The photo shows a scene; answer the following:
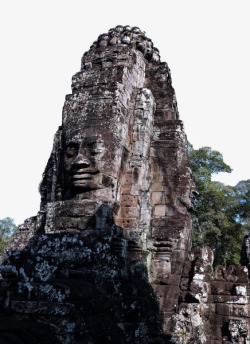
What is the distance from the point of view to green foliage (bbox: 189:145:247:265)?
21.0 metres

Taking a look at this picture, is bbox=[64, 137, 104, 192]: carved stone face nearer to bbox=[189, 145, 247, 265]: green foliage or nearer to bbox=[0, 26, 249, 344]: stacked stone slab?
bbox=[0, 26, 249, 344]: stacked stone slab

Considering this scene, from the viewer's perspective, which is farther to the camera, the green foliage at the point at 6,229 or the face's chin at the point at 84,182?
the green foliage at the point at 6,229

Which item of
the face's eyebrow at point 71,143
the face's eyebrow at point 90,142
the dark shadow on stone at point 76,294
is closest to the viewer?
the dark shadow on stone at point 76,294

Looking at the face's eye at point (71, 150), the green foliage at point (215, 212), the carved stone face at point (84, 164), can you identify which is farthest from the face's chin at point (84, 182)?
the green foliage at point (215, 212)

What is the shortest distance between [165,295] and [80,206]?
6.97 ft

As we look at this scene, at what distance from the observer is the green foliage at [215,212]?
21.0m

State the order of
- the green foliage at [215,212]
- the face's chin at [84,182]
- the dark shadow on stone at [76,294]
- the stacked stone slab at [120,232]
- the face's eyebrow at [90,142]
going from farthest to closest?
the green foliage at [215,212]
the face's eyebrow at [90,142]
the face's chin at [84,182]
the stacked stone slab at [120,232]
the dark shadow on stone at [76,294]

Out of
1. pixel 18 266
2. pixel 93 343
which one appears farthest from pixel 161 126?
pixel 93 343

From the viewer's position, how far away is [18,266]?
379cm

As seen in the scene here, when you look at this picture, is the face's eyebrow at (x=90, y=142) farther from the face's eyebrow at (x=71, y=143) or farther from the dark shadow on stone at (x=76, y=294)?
the dark shadow on stone at (x=76, y=294)

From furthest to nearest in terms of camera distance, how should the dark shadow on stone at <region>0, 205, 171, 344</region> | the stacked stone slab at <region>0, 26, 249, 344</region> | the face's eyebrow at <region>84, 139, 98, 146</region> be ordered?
1. the face's eyebrow at <region>84, 139, 98, 146</region>
2. the stacked stone slab at <region>0, 26, 249, 344</region>
3. the dark shadow on stone at <region>0, 205, 171, 344</region>

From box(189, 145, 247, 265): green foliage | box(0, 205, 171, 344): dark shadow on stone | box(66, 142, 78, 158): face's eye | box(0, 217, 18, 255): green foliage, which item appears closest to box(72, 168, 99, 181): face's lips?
box(66, 142, 78, 158): face's eye

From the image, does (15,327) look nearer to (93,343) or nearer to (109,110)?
(93,343)

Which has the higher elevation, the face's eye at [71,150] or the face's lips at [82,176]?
the face's eye at [71,150]
